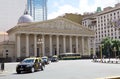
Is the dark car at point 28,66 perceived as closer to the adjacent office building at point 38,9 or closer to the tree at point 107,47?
the tree at point 107,47

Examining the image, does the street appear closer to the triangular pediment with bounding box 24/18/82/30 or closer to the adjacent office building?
the triangular pediment with bounding box 24/18/82/30

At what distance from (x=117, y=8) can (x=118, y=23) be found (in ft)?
393

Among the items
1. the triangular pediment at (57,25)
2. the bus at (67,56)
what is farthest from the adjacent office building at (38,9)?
the bus at (67,56)

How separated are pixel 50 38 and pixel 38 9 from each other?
5340cm

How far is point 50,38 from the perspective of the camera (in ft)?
324

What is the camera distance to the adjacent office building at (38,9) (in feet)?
480

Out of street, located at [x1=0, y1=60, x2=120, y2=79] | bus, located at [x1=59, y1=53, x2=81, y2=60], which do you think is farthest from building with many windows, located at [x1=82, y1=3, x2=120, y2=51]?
street, located at [x1=0, y1=60, x2=120, y2=79]

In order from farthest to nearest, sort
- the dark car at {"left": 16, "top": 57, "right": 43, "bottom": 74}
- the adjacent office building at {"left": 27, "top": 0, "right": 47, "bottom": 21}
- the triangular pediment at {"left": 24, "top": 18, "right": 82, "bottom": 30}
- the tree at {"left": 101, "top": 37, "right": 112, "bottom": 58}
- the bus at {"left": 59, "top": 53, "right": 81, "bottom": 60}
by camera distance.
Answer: the adjacent office building at {"left": 27, "top": 0, "right": 47, "bottom": 21} → the tree at {"left": 101, "top": 37, "right": 112, "bottom": 58} → the triangular pediment at {"left": 24, "top": 18, "right": 82, "bottom": 30} → the bus at {"left": 59, "top": 53, "right": 81, "bottom": 60} → the dark car at {"left": 16, "top": 57, "right": 43, "bottom": 74}

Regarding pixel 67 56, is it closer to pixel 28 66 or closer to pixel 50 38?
pixel 50 38

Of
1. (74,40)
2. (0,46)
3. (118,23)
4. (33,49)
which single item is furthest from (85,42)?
(118,23)

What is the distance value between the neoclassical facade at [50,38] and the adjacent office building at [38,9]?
42.8 metres

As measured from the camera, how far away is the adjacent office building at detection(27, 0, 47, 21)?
A: 14625 cm

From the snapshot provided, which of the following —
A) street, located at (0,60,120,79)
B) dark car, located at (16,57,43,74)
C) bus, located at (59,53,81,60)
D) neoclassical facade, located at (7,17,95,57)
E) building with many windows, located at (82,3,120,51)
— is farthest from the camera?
building with many windows, located at (82,3,120,51)

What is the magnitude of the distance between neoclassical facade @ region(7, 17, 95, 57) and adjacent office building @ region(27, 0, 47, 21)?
4285cm
